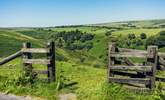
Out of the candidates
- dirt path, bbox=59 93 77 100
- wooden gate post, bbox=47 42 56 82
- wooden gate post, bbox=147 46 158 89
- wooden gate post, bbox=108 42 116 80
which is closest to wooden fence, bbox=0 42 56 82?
wooden gate post, bbox=47 42 56 82

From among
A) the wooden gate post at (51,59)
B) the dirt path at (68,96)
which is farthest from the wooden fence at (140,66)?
the wooden gate post at (51,59)

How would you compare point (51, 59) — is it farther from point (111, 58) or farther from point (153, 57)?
point (153, 57)

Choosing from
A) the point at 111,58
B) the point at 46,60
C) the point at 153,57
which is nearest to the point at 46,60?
the point at 46,60

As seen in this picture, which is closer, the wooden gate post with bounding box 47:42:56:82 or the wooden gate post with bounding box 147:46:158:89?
the wooden gate post with bounding box 147:46:158:89

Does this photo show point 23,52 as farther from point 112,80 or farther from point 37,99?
point 112,80

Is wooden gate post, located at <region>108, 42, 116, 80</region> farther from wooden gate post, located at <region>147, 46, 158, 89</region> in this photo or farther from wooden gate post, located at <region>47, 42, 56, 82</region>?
wooden gate post, located at <region>47, 42, 56, 82</region>

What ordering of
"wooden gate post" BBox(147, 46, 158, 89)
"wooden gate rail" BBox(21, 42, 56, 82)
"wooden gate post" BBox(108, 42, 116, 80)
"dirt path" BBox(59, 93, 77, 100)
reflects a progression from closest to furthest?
"wooden gate post" BBox(147, 46, 158, 89)
"dirt path" BBox(59, 93, 77, 100)
"wooden gate post" BBox(108, 42, 116, 80)
"wooden gate rail" BBox(21, 42, 56, 82)

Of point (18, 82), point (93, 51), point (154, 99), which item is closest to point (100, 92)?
point (154, 99)

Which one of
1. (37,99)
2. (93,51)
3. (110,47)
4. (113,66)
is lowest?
(93,51)

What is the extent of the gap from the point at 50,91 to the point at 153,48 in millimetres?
4729

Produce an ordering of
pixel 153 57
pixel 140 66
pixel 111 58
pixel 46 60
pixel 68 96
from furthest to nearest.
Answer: pixel 46 60 → pixel 111 58 → pixel 68 96 → pixel 140 66 → pixel 153 57

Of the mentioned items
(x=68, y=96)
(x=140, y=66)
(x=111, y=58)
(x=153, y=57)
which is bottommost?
(x=68, y=96)

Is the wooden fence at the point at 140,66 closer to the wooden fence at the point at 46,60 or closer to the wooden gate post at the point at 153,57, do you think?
the wooden gate post at the point at 153,57

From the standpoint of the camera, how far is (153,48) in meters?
12.1
